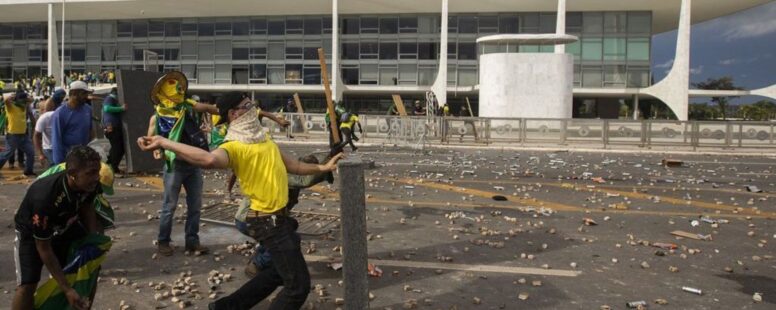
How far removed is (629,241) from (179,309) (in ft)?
16.1

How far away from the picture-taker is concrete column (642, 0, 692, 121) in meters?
41.3

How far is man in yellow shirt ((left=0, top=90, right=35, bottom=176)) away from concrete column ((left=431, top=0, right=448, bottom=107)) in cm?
3287

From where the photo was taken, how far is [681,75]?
41.5 meters

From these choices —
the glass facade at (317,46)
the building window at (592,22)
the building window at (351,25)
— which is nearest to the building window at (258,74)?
the glass facade at (317,46)

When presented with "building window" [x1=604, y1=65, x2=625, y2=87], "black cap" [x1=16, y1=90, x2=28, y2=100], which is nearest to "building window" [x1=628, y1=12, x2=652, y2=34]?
"building window" [x1=604, y1=65, x2=625, y2=87]

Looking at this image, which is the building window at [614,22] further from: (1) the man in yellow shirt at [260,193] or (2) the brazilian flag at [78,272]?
(2) the brazilian flag at [78,272]

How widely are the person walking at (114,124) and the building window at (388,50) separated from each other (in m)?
36.7

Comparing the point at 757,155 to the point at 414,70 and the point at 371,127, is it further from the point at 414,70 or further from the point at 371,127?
the point at 414,70

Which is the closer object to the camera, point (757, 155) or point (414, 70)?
point (757, 155)

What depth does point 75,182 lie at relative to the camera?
3197mm

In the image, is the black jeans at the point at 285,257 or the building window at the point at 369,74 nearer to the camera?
the black jeans at the point at 285,257

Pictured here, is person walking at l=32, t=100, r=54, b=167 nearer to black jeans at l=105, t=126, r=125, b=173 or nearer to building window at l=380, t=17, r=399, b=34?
black jeans at l=105, t=126, r=125, b=173

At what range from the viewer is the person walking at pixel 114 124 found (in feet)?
34.8

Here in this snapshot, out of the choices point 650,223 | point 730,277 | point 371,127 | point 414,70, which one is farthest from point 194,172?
point 414,70
